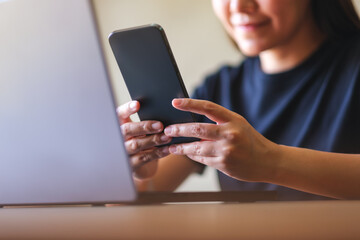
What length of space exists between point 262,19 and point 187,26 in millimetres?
731

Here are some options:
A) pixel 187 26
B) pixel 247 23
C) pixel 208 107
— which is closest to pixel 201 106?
pixel 208 107

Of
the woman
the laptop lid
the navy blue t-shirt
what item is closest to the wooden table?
the laptop lid

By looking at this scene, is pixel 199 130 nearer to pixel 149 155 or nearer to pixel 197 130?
pixel 197 130

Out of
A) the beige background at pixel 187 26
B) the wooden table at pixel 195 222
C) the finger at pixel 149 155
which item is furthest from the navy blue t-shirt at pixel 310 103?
the beige background at pixel 187 26

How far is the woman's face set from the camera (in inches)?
29.0

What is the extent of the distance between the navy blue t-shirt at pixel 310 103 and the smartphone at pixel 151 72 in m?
0.30

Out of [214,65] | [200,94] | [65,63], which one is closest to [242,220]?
[65,63]

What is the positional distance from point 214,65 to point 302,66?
69cm

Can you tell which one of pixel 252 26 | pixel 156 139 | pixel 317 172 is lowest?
pixel 317 172

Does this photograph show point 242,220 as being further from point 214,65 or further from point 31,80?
point 214,65

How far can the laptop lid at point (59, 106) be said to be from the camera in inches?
10.7

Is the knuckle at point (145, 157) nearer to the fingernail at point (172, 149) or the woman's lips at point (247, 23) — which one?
the fingernail at point (172, 149)

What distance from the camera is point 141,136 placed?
490 mm

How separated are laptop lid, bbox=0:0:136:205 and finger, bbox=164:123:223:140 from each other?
0.47ft
